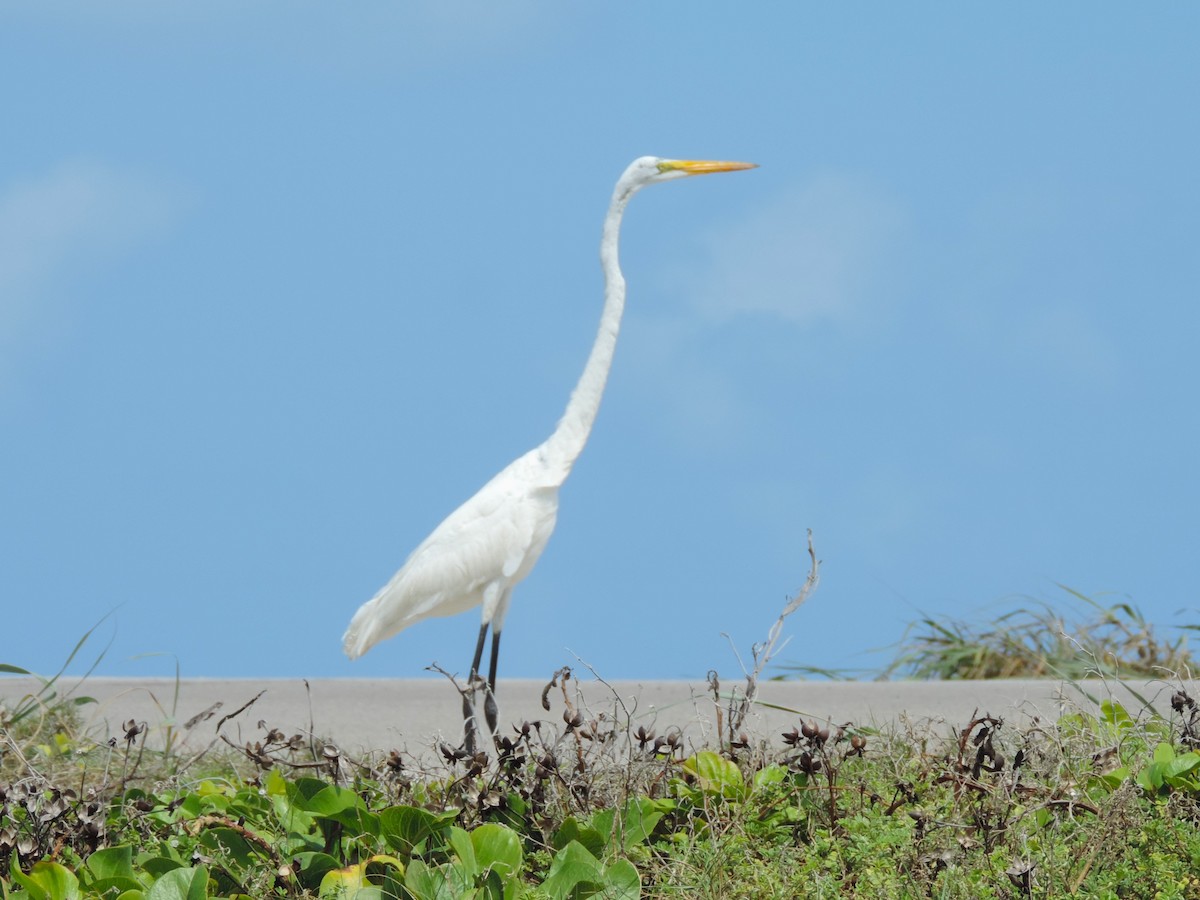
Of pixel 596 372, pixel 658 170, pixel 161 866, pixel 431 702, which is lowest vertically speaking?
pixel 431 702

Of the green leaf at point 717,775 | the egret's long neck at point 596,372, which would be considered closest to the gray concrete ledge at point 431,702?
the egret's long neck at point 596,372

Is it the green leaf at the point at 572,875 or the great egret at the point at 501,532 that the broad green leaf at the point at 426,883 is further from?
the great egret at the point at 501,532

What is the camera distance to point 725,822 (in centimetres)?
280

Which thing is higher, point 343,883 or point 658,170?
point 658,170

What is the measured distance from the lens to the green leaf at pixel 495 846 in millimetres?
2428

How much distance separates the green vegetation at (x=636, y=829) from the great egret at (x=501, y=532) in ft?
9.05

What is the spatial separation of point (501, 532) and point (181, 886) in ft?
11.8

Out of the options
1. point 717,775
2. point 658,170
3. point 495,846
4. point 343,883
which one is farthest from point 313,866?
point 658,170

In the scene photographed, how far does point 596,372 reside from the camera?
617 cm

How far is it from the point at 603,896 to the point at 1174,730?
1.85 metres

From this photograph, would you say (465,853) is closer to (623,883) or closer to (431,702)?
(623,883)

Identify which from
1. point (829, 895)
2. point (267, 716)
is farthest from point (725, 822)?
point (267, 716)

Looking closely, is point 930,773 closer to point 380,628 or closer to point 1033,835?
point 1033,835

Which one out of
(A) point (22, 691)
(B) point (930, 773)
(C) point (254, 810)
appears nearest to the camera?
(C) point (254, 810)
